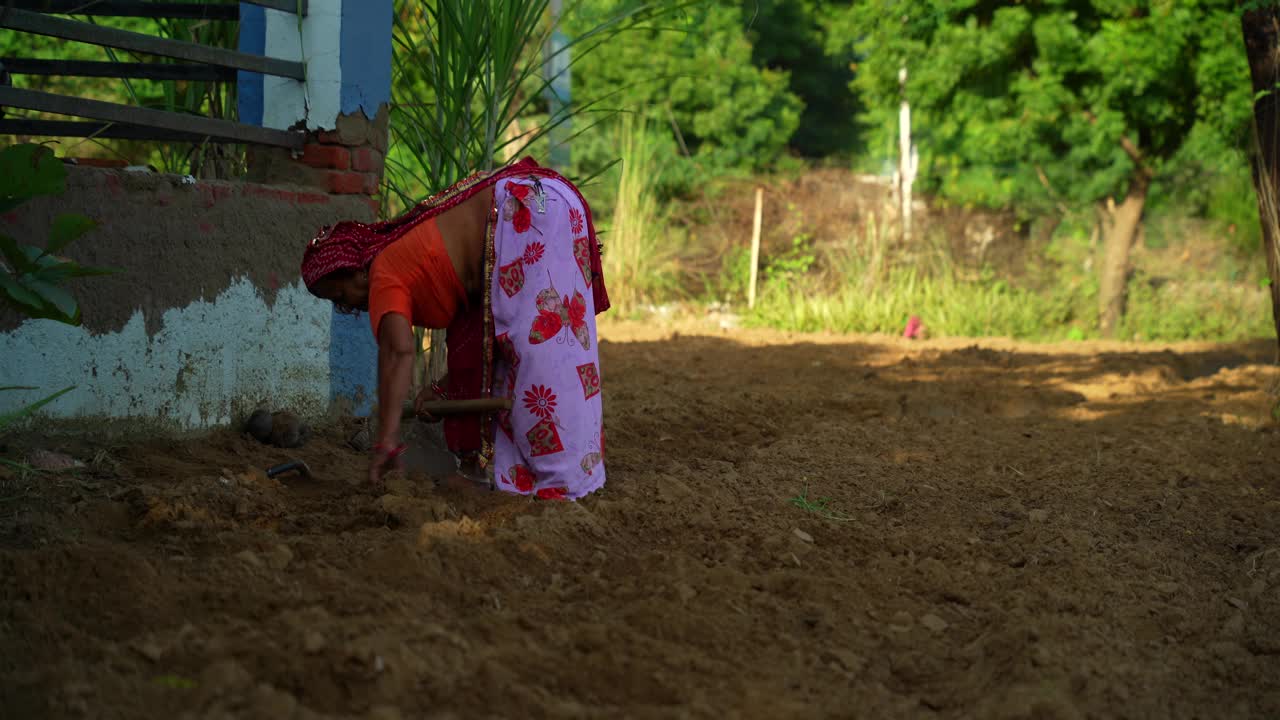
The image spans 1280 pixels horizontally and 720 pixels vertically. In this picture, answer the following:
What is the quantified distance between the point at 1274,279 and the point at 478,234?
4.12 m

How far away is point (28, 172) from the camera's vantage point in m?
2.40

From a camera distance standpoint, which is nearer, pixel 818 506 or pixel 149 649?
pixel 149 649

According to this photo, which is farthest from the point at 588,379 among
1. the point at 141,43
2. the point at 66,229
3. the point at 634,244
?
the point at 634,244

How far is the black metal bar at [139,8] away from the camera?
3377 millimetres

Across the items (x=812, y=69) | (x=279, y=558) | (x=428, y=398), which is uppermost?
(x=812, y=69)

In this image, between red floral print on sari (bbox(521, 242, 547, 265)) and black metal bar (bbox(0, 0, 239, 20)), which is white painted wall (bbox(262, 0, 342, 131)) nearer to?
black metal bar (bbox(0, 0, 239, 20))

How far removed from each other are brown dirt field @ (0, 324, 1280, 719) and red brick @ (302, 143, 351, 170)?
3.15 ft

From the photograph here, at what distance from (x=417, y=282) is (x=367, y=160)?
1124 mm

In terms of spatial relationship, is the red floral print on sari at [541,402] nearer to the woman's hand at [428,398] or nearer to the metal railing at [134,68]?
the woman's hand at [428,398]

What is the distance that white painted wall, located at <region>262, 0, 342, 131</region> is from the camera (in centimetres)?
351

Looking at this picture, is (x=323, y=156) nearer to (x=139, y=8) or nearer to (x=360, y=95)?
(x=360, y=95)

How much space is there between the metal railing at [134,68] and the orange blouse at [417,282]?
904mm

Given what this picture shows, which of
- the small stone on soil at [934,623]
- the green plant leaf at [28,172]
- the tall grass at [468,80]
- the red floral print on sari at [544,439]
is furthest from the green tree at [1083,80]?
the green plant leaf at [28,172]

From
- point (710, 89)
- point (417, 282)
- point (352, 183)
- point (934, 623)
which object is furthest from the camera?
point (710, 89)
